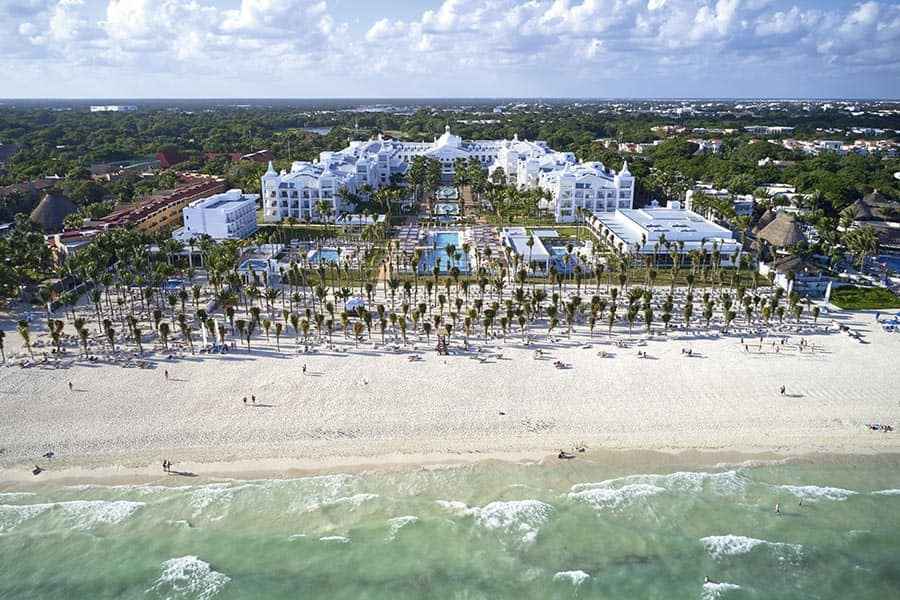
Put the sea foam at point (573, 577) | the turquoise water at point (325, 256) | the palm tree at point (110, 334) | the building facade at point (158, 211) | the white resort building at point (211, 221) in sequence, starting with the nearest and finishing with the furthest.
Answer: the sea foam at point (573, 577)
the palm tree at point (110, 334)
the turquoise water at point (325, 256)
the white resort building at point (211, 221)
the building facade at point (158, 211)

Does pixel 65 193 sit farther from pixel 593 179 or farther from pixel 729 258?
pixel 729 258

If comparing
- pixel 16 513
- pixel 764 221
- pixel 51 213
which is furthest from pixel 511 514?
pixel 51 213

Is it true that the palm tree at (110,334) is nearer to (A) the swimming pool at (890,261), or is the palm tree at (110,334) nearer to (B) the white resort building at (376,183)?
(B) the white resort building at (376,183)

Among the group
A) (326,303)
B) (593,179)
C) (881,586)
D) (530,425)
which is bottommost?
(881,586)

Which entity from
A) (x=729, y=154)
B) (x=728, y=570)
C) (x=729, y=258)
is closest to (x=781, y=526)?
(x=728, y=570)

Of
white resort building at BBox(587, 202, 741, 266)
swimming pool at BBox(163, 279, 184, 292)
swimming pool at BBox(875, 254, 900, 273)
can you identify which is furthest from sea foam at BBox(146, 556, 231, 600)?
swimming pool at BBox(875, 254, 900, 273)

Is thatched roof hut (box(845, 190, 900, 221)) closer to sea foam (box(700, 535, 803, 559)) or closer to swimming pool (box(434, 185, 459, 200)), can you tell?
swimming pool (box(434, 185, 459, 200))

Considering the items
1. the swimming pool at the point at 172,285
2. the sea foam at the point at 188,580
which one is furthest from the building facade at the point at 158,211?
the sea foam at the point at 188,580
